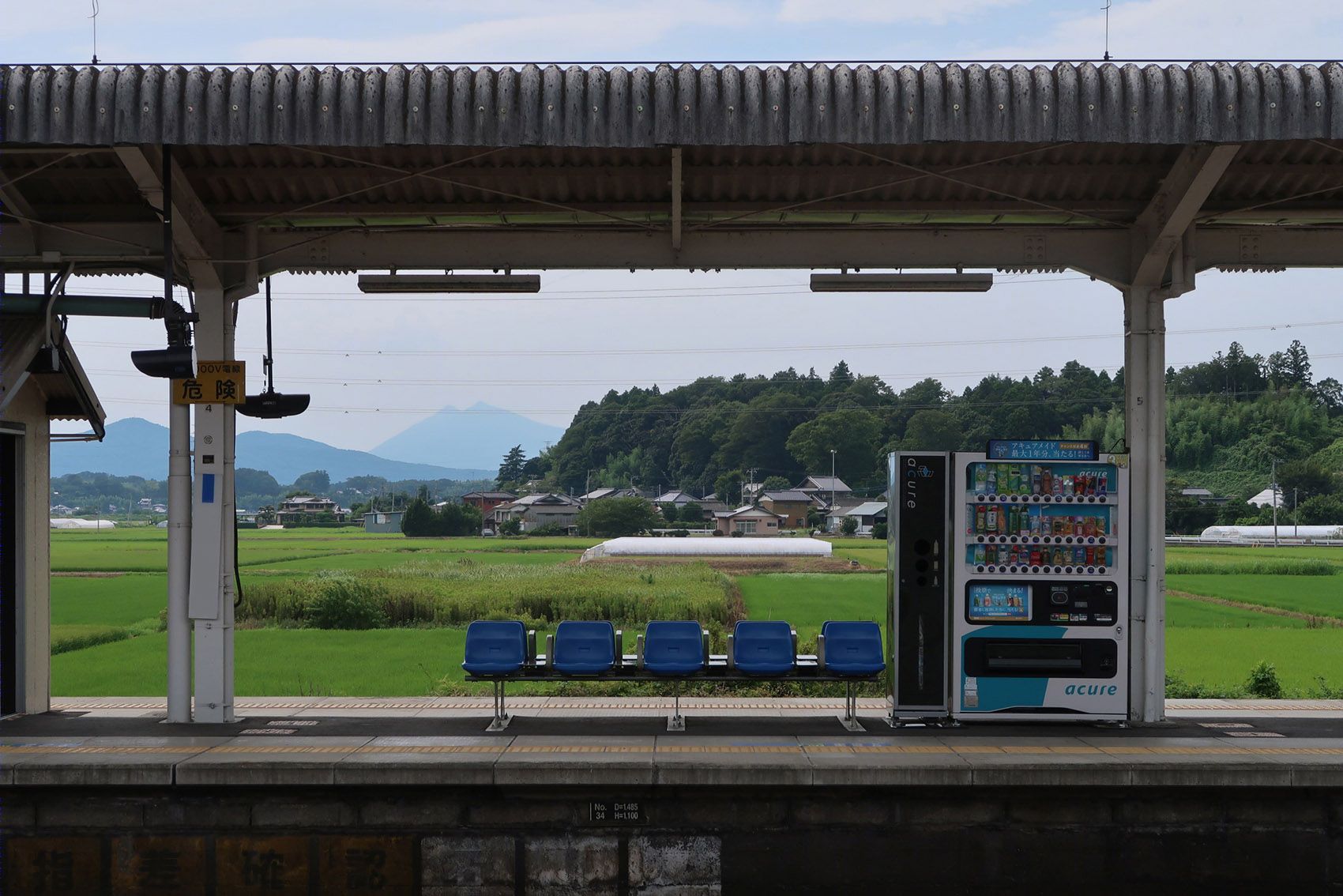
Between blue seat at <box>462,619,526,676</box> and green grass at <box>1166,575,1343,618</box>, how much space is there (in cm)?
1997

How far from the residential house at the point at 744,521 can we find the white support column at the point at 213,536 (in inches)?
1358

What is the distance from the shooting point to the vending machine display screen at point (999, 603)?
8750 millimetres

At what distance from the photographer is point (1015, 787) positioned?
289 inches

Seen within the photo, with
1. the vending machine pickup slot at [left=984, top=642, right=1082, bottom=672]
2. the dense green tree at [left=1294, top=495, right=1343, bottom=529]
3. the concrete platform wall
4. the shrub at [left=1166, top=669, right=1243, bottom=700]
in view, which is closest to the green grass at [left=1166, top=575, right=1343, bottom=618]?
the dense green tree at [left=1294, top=495, right=1343, bottom=529]

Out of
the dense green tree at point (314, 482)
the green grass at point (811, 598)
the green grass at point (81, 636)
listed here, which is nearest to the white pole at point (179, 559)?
the green grass at point (81, 636)

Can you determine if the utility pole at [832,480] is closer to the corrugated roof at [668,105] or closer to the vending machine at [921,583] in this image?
the vending machine at [921,583]

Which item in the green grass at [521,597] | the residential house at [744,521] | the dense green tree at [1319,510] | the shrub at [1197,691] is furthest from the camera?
the residential house at [744,521]

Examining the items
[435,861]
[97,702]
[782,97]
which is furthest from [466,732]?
[782,97]

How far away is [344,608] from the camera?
803 inches

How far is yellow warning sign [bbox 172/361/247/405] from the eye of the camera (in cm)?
902

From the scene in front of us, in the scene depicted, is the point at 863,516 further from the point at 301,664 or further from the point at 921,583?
the point at 921,583

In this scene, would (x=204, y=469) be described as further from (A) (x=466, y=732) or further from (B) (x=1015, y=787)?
(B) (x=1015, y=787)

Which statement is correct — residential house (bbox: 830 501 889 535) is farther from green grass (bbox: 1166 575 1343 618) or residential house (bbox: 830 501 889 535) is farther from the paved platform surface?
the paved platform surface

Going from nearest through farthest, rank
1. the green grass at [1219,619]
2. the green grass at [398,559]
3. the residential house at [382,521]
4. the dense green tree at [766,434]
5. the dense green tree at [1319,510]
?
the green grass at [1219,619] < the green grass at [398,559] < the dense green tree at [1319,510] < the dense green tree at [766,434] < the residential house at [382,521]
